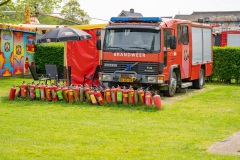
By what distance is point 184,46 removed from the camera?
1909 centimetres

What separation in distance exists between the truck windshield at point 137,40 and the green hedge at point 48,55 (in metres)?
11.4

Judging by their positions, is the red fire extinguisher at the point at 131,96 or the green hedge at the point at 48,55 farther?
the green hedge at the point at 48,55

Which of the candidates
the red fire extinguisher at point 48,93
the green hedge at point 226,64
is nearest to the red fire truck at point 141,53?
the red fire extinguisher at point 48,93

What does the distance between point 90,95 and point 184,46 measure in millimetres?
5224

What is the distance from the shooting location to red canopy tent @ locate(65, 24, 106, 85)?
751 inches

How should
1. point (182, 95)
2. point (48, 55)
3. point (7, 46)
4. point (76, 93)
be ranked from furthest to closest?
1. point (48, 55)
2. point (7, 46)
3. point (182, 95)
4. point (76, 93)

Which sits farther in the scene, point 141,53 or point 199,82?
point 199,82

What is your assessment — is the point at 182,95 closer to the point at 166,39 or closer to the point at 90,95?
the point at 166,39

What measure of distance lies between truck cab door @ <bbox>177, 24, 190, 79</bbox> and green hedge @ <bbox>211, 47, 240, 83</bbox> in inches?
220

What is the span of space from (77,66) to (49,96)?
3.57m

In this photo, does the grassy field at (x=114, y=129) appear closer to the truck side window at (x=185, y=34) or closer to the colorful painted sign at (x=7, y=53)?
the truck side window at (x=185, y=34)

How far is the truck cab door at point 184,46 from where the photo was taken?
18.7 m

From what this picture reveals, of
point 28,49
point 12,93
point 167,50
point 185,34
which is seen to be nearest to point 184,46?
point 185,34

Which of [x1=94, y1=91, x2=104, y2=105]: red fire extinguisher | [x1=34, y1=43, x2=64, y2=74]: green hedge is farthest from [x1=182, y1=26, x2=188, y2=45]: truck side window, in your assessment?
[x1=34, y1=43, x2=64, y2=74]: green hedge
